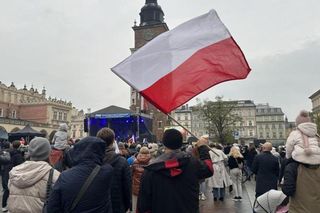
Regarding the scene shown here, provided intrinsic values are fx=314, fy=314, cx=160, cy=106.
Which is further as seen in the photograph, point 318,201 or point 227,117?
point 227,117

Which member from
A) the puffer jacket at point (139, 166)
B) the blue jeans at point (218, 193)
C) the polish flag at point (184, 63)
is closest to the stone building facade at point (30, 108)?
the blue jeans at point (218, 193)

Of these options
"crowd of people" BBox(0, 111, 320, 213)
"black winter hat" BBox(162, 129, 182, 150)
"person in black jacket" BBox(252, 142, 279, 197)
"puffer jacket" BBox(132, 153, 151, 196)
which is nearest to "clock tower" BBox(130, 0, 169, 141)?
"person in black jacket" BBox(252, 142, 279, 197)

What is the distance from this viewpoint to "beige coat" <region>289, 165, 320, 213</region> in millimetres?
3643

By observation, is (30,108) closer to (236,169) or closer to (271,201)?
(236,169)

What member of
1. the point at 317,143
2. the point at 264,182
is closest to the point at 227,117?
the point at 264,182

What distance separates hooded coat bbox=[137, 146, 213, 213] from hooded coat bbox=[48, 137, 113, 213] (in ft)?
1.32

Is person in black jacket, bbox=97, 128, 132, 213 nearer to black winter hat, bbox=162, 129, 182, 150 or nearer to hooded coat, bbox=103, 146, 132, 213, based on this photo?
hooded coat, bbox=103, 146, 132, 213

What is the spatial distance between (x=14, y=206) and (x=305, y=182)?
3282 millimetres

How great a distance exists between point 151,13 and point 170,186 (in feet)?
200

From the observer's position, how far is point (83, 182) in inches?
115

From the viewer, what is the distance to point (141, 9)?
6247cm

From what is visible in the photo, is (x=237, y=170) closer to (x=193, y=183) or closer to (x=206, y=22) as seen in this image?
(x=206, y=22)

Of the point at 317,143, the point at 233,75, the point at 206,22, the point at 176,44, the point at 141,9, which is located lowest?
the point at 317,143

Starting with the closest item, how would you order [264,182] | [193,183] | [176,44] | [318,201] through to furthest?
[193,183]
[318,201]
[176,44]
[264,182]
